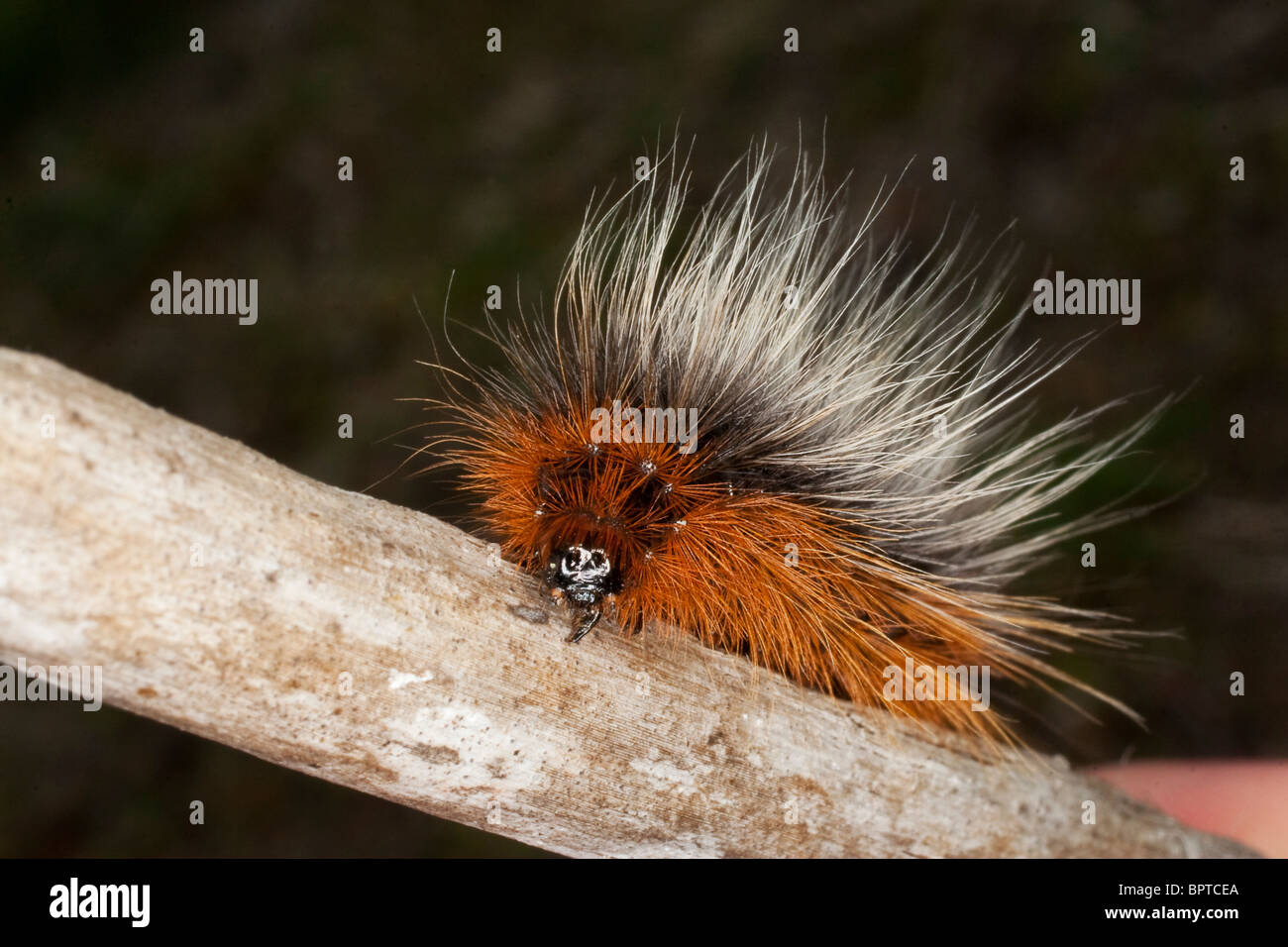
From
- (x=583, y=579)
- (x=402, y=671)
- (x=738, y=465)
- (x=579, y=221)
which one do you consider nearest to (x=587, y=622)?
(x=583, y=579)

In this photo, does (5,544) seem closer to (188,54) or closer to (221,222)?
(221,222)

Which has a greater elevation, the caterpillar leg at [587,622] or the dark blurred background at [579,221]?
the dark blurred background at [579,221]

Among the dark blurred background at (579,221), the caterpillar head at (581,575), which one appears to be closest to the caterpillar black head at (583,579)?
the caterpillar head at (581,575)

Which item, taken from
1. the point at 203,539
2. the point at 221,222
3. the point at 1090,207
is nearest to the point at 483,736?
the point at 203,539

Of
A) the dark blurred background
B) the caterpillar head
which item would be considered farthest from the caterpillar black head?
the dark blurred background

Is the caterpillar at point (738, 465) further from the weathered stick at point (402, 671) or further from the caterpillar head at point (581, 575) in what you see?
the weathered stick at point (402, 671)
